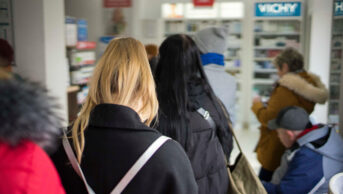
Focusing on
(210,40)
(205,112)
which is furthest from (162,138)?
(210,40)

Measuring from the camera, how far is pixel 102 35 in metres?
8.00

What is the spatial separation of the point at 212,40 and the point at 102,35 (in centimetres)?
595

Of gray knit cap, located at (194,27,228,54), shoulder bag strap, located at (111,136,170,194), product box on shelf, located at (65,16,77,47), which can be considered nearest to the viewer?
shoulder bag strap, located at (111,136,170,194)

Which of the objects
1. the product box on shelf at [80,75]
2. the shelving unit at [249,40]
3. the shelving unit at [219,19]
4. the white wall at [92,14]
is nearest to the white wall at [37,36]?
the product box on shelf at [80,75]

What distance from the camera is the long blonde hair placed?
Answer: 45.8 inches

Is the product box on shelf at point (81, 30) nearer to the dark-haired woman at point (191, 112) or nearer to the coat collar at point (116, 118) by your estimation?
the dark-haired woman at point (191, 112)

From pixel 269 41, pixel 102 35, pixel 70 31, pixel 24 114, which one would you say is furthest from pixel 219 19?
pixel 24 114

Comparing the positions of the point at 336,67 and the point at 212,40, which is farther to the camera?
the point at 336,67

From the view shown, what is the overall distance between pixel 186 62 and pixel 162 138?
0.71 metres

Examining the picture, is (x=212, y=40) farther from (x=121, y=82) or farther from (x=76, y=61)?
(x=76, y=61)

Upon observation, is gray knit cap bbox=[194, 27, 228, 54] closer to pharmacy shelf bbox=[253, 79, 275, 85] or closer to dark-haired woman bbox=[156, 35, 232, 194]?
dark-haired woman bbox=[156, 35, 232, 194]

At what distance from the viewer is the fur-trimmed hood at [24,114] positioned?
73 cm

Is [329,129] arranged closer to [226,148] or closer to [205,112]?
[226,148]

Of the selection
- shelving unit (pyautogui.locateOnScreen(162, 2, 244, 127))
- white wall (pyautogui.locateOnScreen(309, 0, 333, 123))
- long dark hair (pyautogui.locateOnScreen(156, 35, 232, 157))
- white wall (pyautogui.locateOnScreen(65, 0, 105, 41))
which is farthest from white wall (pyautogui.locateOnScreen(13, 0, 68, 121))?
shelving unit (pyautogui.locateOnScreen(162, 2, 244, 127))
